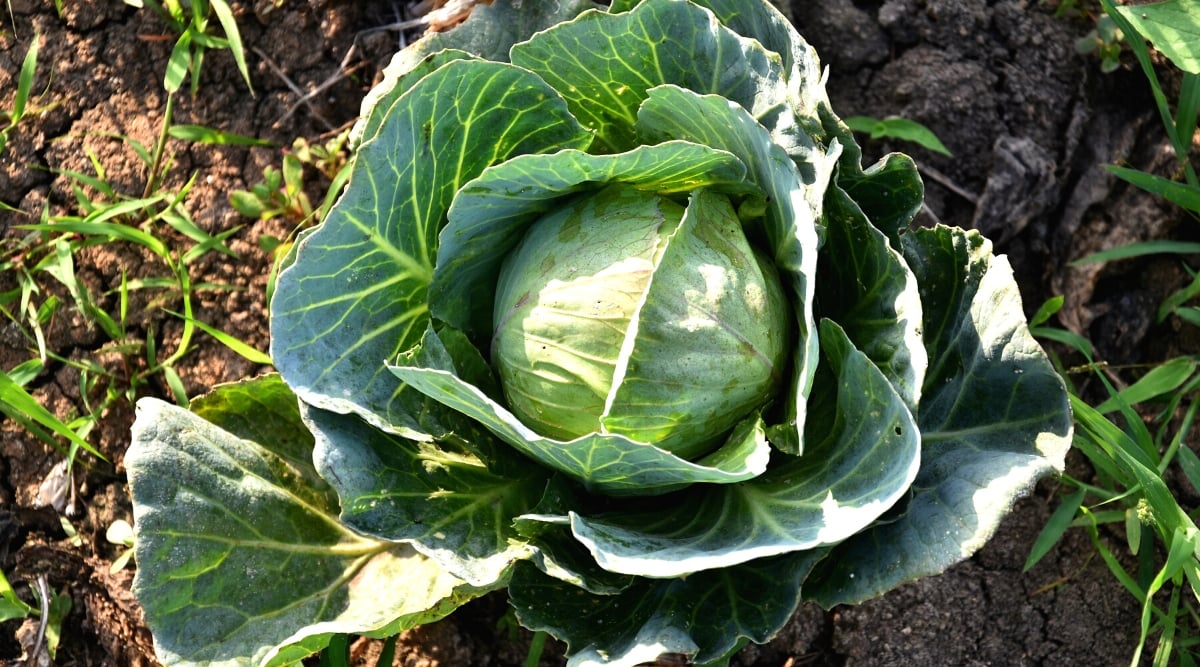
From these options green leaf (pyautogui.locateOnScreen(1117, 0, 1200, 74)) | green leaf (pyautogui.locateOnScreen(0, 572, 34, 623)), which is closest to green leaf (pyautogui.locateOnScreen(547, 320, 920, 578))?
green leaf (pyautogui.locateOnScreen(1117, 0, 1200, 74))

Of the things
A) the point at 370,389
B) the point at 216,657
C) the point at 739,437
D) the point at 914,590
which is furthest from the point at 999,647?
the point at 216,657

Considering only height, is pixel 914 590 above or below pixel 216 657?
below

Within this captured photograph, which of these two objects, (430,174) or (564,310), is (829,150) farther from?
(430,174)

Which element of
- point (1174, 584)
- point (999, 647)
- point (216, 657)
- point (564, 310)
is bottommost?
A: point (999, 647)

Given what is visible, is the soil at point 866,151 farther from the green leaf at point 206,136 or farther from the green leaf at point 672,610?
the green leaf at point 672,610

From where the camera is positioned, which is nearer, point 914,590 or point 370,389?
point 370,389

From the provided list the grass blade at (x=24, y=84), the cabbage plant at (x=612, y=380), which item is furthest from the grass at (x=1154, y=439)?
the grass blade at (x=24, y=84)

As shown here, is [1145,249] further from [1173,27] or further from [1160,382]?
[1173,27]

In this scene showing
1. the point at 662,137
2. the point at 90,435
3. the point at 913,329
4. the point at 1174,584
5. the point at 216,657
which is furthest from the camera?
the point at 90,435
